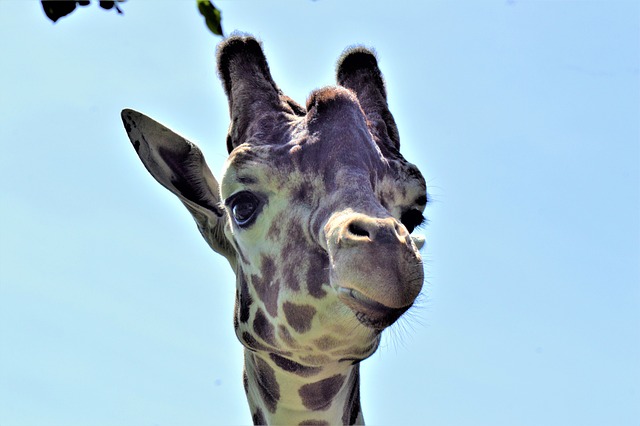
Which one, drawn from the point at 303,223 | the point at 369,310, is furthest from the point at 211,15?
the point at 303,223

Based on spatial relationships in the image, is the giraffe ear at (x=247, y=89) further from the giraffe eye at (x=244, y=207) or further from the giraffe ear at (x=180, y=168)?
the giraffe eye at (x=244, y=207)

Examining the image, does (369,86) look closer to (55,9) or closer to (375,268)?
(375,268)

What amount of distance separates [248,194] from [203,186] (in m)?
1.00

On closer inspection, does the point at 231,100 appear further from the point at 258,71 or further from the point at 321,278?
the point at 321,278

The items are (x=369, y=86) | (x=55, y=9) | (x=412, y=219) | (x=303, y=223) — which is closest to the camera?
(x=55, y=9)

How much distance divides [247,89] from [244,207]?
3.39 ft

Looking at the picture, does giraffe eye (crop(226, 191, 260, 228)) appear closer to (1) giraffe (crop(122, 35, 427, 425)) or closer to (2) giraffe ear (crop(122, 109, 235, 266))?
(1) giraffe (crop(122, 35, 427, 425))

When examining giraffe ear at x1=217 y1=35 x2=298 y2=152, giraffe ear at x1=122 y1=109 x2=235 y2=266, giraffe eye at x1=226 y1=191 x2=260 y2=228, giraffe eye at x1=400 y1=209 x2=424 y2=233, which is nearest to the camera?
giraffe eye at x1=226 y1=191 x2=260 y2=228

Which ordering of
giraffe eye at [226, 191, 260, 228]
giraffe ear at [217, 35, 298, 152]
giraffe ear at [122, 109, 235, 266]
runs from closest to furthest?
giraffe eye at [226, 191, 260, 228] < giraffe ear at [217, 35, 298, 152] < giraffe ear at [122, 109, 235, 266]

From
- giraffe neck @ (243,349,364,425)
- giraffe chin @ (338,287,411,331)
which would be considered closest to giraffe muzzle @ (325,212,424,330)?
giraffe chin @ (338,287,411,331)

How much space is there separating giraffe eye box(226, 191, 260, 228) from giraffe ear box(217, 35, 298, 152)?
512 mm

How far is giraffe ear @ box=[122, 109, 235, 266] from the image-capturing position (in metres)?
6.74

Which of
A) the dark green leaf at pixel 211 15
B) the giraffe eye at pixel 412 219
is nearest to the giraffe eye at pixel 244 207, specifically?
the giraffe eye at pixel 412 219

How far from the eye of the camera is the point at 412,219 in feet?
20.1
